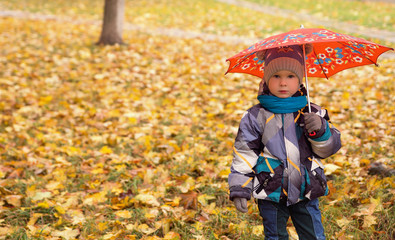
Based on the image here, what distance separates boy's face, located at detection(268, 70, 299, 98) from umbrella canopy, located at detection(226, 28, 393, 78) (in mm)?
200

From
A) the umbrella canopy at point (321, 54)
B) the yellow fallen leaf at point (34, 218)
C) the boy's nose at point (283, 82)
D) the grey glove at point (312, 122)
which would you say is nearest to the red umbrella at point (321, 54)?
the umbrella canopy at point (321, 54)

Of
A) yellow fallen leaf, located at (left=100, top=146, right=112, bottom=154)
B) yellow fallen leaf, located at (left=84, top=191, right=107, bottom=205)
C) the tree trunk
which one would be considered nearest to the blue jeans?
yellow fallen leaf, located at (left=84, top=191, right=107, bottom=205)

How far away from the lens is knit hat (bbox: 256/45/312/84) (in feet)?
6.95

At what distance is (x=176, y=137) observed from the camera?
4.51 meters

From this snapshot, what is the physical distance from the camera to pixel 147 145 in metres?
4.28

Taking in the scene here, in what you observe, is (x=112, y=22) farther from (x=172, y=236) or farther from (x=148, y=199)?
(x=172, y=236)

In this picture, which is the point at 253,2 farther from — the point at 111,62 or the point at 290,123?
the point at 290,123

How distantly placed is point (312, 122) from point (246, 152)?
1.32 ft

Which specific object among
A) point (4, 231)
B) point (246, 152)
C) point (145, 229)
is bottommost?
point (4, 231)

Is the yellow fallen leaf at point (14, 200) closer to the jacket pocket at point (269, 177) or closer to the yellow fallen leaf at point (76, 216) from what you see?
the yellow fallen leaf at point (76, 216)

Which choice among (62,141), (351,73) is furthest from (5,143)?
(351,73)

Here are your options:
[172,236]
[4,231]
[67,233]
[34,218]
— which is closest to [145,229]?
[172,236]

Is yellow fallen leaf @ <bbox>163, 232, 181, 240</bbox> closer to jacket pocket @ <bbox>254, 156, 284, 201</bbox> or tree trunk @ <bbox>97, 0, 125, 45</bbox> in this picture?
jacket pocket @ <bbox>254, 156, 284, 201</bbox>

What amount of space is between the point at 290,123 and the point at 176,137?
255cm
